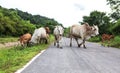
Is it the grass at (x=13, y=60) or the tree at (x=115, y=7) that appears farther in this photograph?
the tree at (x=115, y=7)

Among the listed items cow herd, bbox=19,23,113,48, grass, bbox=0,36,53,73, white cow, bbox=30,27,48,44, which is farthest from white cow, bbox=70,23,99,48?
grass, bbox=0,36,53,73

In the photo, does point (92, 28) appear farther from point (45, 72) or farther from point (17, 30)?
point (17, 30)

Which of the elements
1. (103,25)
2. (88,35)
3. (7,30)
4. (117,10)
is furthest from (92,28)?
(103,25)

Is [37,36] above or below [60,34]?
below

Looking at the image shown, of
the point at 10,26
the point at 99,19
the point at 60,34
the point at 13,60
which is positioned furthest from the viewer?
the point at 99,19

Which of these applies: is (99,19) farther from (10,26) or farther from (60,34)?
(60,34)

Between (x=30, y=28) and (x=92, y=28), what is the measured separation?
4650cm

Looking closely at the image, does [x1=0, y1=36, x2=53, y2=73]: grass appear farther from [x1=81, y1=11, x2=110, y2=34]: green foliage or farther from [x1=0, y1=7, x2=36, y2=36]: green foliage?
[x1=81, y1=11, x2=110, y2=34]: green foliage

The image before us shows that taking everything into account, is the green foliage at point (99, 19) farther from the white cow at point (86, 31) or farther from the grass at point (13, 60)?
the grass at point (13, 60)

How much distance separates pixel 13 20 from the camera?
6706 cm

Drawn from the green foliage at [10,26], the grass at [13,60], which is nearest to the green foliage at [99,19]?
the green foliage at [10,26]

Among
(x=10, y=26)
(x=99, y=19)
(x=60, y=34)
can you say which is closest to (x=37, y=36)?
(x=60, y=34)

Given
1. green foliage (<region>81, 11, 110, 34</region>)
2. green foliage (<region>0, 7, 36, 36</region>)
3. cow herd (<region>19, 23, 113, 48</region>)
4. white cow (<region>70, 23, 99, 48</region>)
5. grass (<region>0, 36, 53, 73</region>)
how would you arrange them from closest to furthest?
1. grass (<region>0, 36, 53, 73</region>)
2. cow herd (<region>19, 23, 113, 48</region>)
3. white cow (<region>70, 23, 99, 48</region>)
4. green foliage (<region>0, 7, 36, 36</region>)
5. green foliage (<region>81, 11, 110, 34</region>)

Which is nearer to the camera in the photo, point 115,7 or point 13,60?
point 13,60
